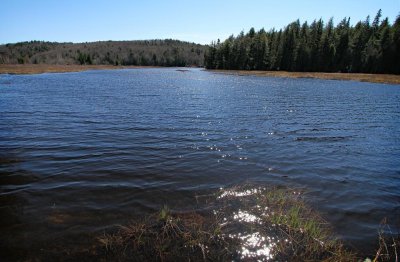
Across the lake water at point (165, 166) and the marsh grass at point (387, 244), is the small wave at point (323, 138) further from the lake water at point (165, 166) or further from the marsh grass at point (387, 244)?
the marsh grass at point (387, 244)

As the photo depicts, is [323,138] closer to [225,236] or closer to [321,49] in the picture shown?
[225,236]

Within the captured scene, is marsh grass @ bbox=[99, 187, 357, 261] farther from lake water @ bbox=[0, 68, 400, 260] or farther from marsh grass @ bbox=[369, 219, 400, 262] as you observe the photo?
marsh grass @ bbox=[369, 219, 400, 262]

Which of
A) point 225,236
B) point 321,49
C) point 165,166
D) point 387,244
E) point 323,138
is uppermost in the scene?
point 321,49

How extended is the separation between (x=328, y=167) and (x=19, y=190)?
1373cm

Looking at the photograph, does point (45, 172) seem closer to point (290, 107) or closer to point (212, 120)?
point (212, 120)

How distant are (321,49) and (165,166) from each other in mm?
137562

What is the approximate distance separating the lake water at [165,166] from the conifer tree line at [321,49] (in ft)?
351

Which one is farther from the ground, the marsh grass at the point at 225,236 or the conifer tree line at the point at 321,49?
the conifer tree line at the point at 321,49

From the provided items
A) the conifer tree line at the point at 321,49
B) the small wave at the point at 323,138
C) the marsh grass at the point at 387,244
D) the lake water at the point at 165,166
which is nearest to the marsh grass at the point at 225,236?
the lake water at the point at 165,166

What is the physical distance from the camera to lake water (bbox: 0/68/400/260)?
876cm

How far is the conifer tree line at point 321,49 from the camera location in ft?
375

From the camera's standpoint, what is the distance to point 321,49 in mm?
131500

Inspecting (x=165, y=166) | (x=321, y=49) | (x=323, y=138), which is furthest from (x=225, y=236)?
(x=321, y=49)

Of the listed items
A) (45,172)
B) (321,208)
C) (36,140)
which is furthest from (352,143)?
(36,140)
